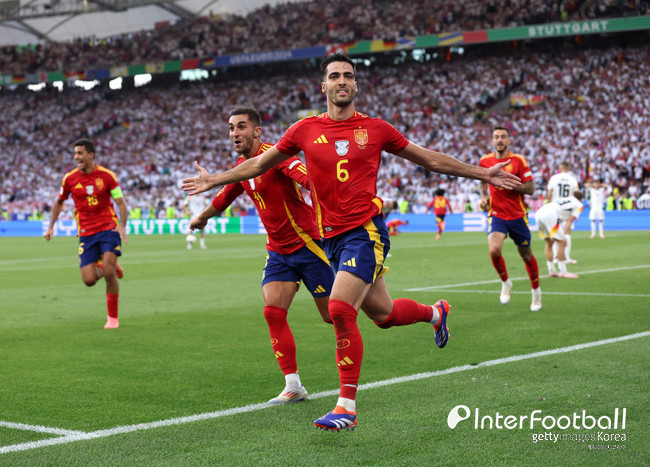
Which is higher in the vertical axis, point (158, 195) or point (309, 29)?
point (309, 29)

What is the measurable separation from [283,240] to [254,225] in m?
32.9

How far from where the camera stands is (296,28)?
5322 centimetres

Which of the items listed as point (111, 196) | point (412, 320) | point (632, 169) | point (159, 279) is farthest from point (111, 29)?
point (412, 320)

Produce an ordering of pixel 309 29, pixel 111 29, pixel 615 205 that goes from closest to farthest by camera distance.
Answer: pixel 615 205
pixel 309 29
pixel 111 29

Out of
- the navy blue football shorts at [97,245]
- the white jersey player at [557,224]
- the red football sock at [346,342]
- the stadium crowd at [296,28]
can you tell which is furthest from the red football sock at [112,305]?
the stadium crowd at [296,28]

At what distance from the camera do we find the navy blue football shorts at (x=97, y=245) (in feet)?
34.2

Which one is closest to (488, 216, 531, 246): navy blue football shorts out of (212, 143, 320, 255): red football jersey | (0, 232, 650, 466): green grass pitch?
(0, 232, 650, 466): green grass pitch

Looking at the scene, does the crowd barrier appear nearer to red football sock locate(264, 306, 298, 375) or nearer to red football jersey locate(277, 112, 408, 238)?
red football sock locate(264, 306, 298, 375)

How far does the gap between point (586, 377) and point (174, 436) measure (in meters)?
3.22

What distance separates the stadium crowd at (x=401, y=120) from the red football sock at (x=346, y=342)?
32070mm

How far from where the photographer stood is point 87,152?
1034 centimetres

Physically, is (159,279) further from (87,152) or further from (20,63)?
(20,63)

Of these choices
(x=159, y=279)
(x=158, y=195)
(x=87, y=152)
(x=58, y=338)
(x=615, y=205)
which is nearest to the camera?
(x=58, y=338)

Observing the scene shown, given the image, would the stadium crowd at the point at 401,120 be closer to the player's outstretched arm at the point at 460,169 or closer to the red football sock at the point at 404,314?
the red football sock at the point at 404,314
